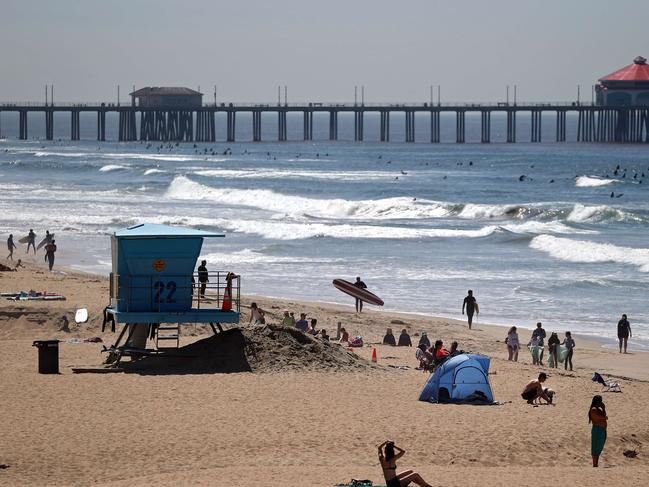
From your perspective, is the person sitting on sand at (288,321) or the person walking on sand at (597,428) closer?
the person walking on sand at (597,428)

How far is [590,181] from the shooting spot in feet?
230

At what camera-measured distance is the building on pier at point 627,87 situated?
11544 centimetres

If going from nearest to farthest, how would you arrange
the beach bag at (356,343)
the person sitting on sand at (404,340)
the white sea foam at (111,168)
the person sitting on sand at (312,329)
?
the person sitting on sand at (312,329)
the beach bag at (356,343)
the person sitting on sand at (404,340)
the white sea foam at (111,168)

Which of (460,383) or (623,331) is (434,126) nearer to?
(623,331)

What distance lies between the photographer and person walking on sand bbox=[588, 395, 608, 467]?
14109mm

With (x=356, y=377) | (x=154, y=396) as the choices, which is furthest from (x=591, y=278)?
(x=154, y=396)

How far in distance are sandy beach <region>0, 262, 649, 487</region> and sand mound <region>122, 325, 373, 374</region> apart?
13 cm

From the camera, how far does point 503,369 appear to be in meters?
19.5

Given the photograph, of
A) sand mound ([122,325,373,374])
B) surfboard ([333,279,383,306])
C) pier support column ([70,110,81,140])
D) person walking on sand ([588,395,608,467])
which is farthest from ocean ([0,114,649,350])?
pier support column ([70,110,81,140])

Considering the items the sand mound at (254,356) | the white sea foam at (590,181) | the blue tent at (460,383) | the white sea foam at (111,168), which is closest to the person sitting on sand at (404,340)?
the sand mound at (254,356)

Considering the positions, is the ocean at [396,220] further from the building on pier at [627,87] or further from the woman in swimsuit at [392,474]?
the building on pier at [627,87]

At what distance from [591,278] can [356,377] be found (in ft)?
47.5

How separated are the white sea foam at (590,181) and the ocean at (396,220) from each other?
0.29 metres

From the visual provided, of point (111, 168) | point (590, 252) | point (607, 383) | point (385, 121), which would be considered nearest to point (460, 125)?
point (385, 121)
